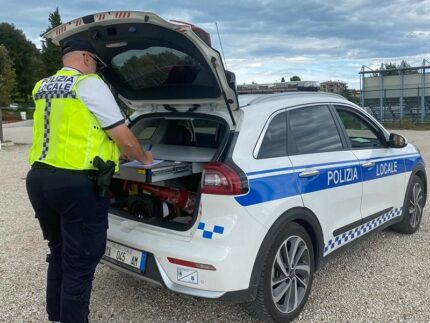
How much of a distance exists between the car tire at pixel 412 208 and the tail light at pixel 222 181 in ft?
9.75

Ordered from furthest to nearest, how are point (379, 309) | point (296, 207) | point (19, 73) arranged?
point (19, 73) < point (379, 309) < point (296, 207)

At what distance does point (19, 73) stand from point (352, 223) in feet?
216

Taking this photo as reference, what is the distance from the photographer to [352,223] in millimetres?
4035

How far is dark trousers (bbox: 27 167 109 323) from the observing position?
270 cm

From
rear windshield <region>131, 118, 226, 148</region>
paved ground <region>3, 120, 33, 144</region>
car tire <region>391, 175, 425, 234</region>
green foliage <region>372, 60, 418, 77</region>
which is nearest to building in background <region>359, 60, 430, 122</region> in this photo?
green foliage <region>372, 60, 418, 77</region>

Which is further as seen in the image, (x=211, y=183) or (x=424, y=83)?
(x=424, y=83)

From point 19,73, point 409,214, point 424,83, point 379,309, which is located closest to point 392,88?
point 424,83

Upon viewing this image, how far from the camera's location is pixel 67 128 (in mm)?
2684

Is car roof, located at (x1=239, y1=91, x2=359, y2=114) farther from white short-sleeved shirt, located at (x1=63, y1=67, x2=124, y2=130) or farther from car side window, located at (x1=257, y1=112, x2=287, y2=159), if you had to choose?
white short-sleeved shirt, located at (x1=63, y1=67, x2=124, y2=130)

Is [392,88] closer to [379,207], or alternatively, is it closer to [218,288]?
[379,207]

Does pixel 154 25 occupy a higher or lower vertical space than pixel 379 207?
higher

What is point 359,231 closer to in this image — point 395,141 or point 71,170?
point 395,141

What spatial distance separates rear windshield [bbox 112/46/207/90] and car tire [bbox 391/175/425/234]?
3015mm

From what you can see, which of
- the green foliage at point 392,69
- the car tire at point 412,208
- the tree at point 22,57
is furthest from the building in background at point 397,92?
the tree at point 22,57
